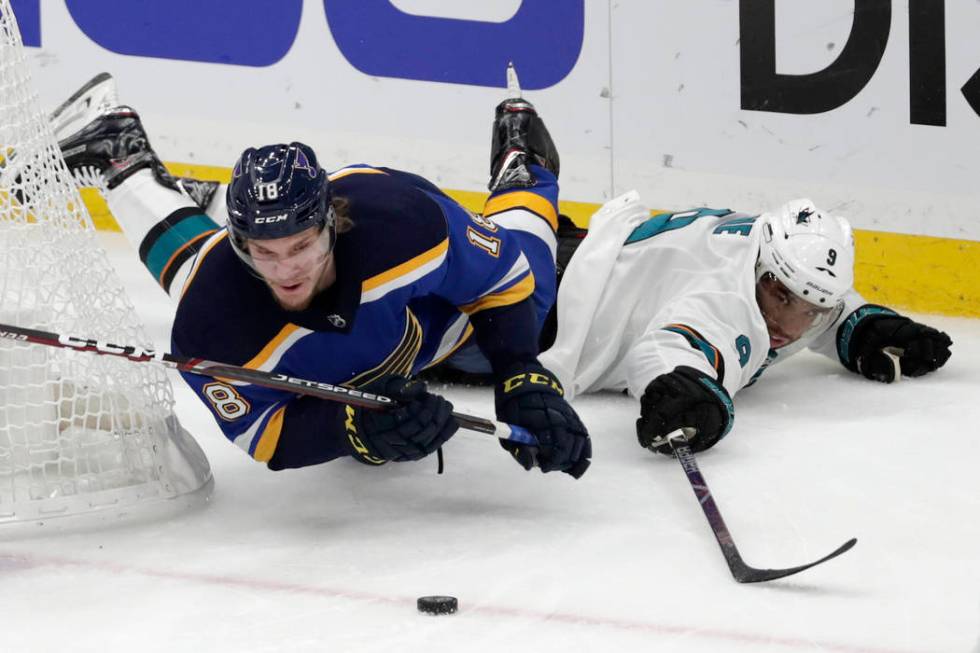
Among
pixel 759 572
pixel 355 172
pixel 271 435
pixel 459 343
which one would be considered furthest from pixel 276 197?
pixel 759 572

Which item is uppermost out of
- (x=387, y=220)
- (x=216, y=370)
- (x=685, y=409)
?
(x=387, y=220)

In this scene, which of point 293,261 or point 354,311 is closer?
point 293,261

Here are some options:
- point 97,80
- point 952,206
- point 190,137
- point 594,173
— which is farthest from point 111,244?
point 952,206

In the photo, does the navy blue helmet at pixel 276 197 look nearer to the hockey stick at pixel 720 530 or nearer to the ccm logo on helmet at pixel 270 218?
the ccm logo on helmet at pixel 270 218

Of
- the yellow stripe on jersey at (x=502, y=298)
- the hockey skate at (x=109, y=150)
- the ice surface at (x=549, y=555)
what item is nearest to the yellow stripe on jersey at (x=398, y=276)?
the yellow stripe on jersey at (x=502, y=298)

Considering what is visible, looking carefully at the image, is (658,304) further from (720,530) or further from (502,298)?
(720,530)

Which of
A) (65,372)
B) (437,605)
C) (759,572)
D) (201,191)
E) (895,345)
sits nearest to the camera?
(437,605)

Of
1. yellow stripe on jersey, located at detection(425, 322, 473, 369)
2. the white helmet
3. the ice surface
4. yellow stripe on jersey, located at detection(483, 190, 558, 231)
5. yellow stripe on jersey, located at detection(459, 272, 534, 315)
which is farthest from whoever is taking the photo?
yellow stripe on jersey, located at detection(483, 190, 558, 231)

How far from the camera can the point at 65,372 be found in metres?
2.83

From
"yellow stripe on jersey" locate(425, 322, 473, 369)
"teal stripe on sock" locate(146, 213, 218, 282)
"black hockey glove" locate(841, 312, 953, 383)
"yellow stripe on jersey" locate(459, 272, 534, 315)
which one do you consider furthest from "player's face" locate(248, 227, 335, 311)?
"black hockey glove" locate(841, 312, 953, 383)

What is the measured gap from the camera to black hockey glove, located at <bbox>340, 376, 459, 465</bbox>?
2.50 metres

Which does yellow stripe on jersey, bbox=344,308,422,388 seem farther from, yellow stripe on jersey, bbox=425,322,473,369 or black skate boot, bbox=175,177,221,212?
black skate boot, bbox=175,177,221,212

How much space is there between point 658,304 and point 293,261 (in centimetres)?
127

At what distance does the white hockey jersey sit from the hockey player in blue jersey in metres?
0.41
